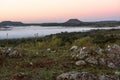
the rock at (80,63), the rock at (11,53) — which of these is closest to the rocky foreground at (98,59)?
the rock at (80,63)

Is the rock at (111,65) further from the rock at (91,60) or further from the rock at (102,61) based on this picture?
the rock at (91,60)

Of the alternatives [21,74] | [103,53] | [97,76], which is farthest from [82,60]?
[21,74]

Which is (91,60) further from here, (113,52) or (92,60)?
(113,52)

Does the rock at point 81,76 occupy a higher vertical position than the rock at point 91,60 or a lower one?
lower

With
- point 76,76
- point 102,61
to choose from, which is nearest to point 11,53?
point 102,61

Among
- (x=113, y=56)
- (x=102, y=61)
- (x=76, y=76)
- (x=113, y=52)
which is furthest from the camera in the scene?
(x=113, y=52)

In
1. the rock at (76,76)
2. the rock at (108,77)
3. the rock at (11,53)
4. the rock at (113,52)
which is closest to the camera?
the rock at (76,76)

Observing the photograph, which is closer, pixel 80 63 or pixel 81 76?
pixel 81 76

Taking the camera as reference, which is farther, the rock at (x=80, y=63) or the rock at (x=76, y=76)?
the rock at (x=80, y=63)

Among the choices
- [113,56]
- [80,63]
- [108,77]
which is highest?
[113,56]

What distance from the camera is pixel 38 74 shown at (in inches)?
301

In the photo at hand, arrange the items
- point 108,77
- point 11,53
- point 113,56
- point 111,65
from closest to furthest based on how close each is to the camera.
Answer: point 108,77 → point 111,65 → point 113,56 → point 11,53

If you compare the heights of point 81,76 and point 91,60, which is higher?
point 91,60

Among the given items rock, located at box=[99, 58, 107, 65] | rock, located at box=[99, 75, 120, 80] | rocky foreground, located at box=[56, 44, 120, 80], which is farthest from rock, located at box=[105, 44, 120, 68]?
rock, located at box=[99, 75, 120, 80]
